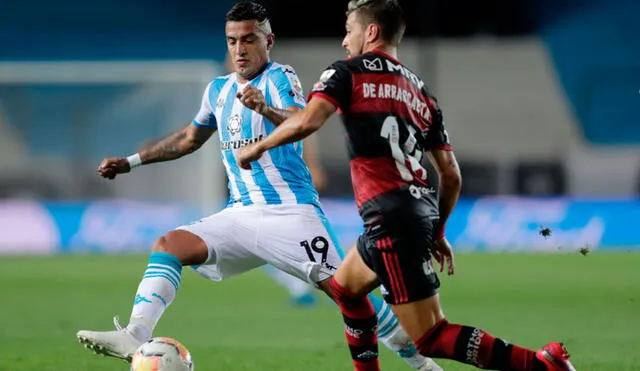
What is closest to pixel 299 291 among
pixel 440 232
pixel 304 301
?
pixel 304 301

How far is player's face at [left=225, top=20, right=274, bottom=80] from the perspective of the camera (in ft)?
22.6

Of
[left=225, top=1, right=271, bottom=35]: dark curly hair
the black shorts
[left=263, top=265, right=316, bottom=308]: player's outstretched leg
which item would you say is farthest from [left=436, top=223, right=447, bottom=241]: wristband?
[left=263, top=265, right=316, bottom=308]: player's outstretched leg

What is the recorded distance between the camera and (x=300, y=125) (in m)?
5.24

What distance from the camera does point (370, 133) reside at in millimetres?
5438

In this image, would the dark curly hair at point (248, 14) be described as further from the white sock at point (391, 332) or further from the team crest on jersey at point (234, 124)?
the white sock at point (391, 332)

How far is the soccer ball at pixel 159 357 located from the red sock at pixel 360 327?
2.91ft

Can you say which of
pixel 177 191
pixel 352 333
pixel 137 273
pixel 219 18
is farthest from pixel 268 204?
pixel 219 18

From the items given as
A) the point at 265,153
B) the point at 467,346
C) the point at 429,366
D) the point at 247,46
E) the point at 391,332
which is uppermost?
the point at 247,46

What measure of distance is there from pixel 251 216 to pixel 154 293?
81 centimetres

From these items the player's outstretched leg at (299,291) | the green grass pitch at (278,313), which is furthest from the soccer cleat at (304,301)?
the green grass pitch at (278,313)

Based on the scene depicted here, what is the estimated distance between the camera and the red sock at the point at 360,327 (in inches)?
238

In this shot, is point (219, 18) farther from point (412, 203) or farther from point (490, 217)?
point (412, 203)

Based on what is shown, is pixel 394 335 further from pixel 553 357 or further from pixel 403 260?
pixel 553 357

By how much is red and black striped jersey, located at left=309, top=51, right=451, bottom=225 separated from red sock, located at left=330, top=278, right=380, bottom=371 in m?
0.66
